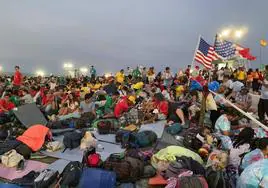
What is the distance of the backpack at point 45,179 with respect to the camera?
5.02 m

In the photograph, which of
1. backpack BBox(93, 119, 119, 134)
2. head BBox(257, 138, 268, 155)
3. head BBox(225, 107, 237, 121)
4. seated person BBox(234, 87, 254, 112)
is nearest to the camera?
head BBox(257, 138, 268, 155)

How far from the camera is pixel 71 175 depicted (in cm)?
509

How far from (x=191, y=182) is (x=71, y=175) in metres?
2.23

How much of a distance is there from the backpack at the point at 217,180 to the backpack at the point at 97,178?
5.73 feet

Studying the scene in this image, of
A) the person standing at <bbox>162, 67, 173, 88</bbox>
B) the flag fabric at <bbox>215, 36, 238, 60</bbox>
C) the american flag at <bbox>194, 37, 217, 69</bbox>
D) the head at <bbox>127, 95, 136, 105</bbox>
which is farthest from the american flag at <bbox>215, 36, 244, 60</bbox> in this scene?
the head at <bbox>127, 95, 136, 105</bbox>

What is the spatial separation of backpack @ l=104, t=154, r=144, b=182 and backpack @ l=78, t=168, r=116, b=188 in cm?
28

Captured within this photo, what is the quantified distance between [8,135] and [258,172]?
6.81m

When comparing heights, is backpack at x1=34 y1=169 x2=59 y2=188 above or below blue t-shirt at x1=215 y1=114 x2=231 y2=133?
below

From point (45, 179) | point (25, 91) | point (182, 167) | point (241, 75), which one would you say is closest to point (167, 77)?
point (241, 75)

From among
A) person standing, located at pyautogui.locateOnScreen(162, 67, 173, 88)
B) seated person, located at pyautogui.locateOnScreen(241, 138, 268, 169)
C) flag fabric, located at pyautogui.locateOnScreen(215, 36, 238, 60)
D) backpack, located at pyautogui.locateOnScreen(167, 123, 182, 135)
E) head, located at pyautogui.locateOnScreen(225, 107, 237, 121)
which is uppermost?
flag fabric, located at pyautogui.locateOnScreen(215, 36, 238, 60)

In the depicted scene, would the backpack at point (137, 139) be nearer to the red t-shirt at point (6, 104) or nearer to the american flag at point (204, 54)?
the american flag at point (204, 54)

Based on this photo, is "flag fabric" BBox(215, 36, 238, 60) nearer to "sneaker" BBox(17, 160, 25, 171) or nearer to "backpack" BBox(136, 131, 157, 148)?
"backpack" BBox(136, 131, 157, 148)

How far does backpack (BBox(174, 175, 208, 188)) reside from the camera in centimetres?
434

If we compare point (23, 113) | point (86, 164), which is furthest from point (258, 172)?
point (23, 113)
